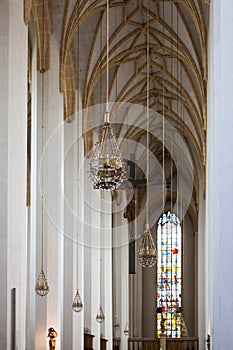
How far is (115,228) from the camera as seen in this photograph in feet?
108

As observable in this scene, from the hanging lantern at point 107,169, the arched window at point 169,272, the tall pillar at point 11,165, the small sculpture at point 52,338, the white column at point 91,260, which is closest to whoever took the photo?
the hanging lantern at point 107,169

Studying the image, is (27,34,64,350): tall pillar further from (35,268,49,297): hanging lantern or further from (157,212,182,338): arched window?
(157,212,182,338): arched window

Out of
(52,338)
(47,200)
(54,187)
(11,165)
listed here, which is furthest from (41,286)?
(11,165)

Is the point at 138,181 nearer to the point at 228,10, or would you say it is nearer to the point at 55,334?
the point at 55,334

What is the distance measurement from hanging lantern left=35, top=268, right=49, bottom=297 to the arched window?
17.3m

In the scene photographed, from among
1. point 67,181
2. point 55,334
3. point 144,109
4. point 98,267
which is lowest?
point 55,334

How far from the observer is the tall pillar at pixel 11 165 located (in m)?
16.5

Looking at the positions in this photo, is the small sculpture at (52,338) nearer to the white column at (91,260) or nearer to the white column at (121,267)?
the white column at (91,260)

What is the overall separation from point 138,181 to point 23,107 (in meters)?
15.6

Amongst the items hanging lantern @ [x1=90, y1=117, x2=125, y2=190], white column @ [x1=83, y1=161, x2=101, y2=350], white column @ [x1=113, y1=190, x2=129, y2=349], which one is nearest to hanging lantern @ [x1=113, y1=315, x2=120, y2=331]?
white column @ [x1=113, y1=190, x2=129, y2=349]

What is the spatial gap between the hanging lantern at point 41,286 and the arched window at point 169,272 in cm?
1733

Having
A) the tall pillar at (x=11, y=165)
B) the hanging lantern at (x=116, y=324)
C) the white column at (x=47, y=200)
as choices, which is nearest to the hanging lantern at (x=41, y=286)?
the white column at (x=47, y=200)

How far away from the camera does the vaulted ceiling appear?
69.2 feet

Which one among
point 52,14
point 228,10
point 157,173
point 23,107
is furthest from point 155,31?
point 228,10
